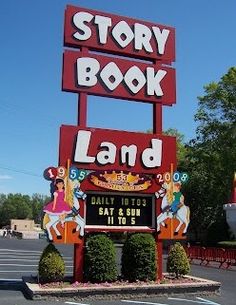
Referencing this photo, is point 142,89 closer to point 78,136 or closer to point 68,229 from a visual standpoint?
point 78,136

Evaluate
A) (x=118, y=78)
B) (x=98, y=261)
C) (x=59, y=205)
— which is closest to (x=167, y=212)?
(x=98, y=261)

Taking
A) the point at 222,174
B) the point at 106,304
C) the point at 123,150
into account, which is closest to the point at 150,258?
the point at 106,304

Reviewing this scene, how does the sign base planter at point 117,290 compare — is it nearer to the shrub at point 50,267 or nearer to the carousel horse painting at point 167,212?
the shrub at point 50,267

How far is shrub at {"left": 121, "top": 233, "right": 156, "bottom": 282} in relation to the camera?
14.5 metres

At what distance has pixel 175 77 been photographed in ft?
53.6

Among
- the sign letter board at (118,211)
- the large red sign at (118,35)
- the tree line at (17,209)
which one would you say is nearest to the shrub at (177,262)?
the sign letter board at (118,211)

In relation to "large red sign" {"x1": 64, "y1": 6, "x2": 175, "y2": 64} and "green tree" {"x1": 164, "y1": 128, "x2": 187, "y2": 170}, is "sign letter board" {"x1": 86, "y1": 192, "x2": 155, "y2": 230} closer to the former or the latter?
"large red sign" {"x1": 64, "y1": 6, "x2": 175, "y2": 64}

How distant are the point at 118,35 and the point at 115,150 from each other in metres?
3.75

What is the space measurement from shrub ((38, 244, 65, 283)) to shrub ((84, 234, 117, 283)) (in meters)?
0.79

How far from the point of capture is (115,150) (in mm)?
14984

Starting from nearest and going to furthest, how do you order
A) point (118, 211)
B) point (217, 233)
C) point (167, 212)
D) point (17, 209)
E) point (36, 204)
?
point (118, 211), point (167, 212), point (217, 233), point (17, 209), point (36, 204)

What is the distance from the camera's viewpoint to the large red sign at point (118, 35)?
1523 cm

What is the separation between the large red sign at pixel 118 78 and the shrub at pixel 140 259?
14.6 ft

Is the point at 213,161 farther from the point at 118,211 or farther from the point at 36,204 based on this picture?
the point at 36,204
